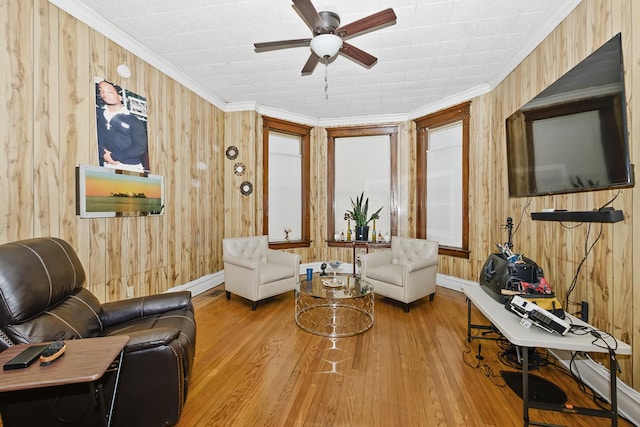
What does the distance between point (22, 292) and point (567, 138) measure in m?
3.60

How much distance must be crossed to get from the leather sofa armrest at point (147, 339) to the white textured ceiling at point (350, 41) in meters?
2.59

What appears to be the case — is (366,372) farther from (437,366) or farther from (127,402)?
(127,402)

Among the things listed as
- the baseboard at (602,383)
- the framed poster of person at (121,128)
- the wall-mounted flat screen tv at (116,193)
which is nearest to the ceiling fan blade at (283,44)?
the framed poster of person at (121,128)

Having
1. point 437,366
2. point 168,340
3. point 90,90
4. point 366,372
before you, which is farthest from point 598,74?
point 90,90

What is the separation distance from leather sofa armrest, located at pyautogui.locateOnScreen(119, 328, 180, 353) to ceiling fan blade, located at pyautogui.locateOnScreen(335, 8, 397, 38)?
93.0 inches

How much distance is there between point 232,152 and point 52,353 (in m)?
3.79

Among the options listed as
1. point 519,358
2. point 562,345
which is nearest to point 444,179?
point 519,358

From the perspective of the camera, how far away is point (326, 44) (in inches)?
86.0

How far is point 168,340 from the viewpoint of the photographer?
147cm

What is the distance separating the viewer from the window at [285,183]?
15.9ft

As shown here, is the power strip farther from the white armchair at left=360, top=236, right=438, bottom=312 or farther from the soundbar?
the white armchair at left=360, top=236, right=438, bottom=312

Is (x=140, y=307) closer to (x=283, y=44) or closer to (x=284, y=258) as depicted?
(x=284, y=258)

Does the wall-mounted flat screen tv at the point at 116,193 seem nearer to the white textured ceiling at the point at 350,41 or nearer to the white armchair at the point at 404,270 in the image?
the white textured ceiling at the point at 350,41

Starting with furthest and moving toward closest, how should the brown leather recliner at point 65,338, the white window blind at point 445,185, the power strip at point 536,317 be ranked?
the white window blind at point 445,185 < the power strip at point 536,317 < the brown leather recliner at point 65,338
